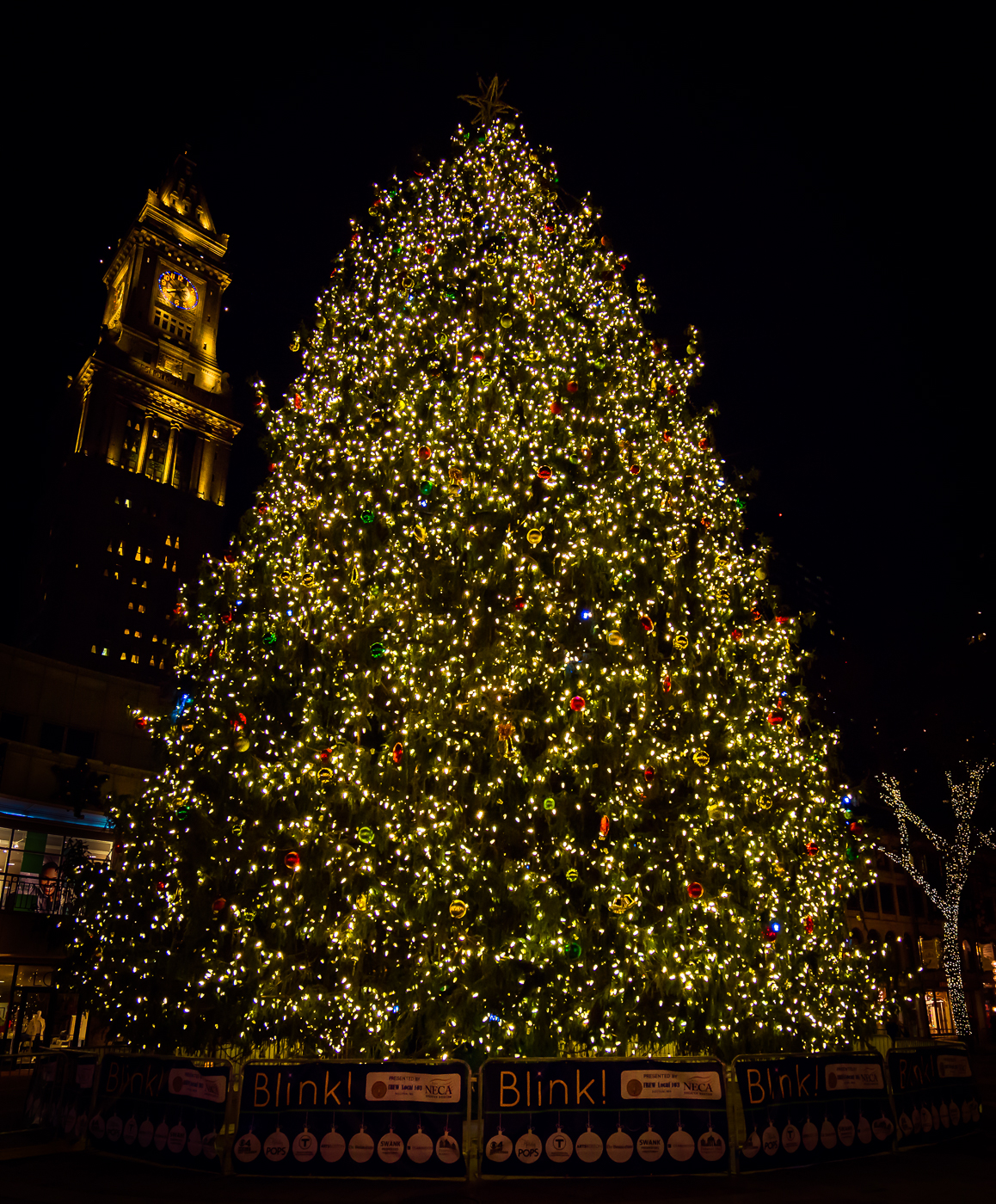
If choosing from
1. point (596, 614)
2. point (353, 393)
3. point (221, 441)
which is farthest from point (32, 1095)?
point (221, 441)

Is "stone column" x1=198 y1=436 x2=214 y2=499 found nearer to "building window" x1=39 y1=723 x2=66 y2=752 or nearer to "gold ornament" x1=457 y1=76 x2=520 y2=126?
"building window" x1=39 y1=723 x2=66 y2=752

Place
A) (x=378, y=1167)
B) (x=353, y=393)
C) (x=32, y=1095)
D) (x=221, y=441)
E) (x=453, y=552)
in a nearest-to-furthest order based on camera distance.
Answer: (x=378, y=1167) < (x=32, y=1095) < (x=453, y=552) < (x=353, y=393) < (x=221, y=441)

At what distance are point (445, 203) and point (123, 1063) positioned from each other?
12.2 m

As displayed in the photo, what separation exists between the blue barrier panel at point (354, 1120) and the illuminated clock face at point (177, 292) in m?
83.9

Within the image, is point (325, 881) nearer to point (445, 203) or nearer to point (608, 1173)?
point (608, 1173)

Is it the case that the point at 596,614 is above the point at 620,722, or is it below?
above

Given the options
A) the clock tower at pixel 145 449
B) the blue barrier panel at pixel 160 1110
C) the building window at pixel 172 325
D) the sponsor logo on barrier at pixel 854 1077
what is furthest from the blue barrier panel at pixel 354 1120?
the building window at pixel 172 325

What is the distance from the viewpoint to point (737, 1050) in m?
8.89

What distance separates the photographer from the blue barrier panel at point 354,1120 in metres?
6.90

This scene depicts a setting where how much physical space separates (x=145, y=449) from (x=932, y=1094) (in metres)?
77.8

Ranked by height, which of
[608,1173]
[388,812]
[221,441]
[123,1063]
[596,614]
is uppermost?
[221,441]

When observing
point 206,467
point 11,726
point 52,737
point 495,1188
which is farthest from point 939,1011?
point 206,467

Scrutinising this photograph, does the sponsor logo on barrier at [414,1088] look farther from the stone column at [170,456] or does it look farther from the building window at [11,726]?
the stone column at [170,456]

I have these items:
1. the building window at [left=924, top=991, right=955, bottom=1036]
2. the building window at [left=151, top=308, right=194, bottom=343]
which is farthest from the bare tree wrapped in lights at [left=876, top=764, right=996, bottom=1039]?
the building window at [left=151, top=308, right=194, bottom=343]
